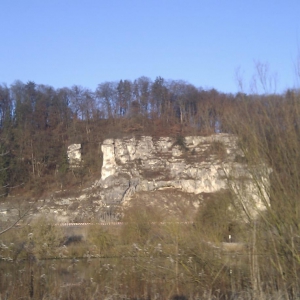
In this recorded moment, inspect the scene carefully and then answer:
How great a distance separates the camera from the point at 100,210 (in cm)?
3988

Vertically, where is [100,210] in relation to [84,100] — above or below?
below

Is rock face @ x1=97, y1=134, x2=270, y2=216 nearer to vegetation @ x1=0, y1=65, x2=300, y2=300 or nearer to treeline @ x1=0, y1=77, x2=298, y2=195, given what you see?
treeline @ x1=0, y1=77, x2=298, y2=195

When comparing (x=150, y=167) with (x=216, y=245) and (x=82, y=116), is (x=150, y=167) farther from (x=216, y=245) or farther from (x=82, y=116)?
(x=216, y=245)

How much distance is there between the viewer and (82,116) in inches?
2357

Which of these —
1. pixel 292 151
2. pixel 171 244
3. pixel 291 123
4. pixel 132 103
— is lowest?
pixel 171 244

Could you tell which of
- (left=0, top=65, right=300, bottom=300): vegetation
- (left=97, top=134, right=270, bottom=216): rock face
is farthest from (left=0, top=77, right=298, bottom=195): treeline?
(left=0, top=65, right=300, bottom=300): vegetation

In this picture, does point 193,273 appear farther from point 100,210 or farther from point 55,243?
point 100,210

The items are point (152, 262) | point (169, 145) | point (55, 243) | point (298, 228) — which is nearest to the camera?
point (298, 228)

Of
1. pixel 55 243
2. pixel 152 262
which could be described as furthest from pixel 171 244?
pixel 55 243

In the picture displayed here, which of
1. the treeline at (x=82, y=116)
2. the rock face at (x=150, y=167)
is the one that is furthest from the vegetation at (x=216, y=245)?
the treeline at (x=82, y=116)

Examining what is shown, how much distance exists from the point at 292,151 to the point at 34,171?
46.0 m

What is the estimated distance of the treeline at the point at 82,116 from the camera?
5041 centimetres

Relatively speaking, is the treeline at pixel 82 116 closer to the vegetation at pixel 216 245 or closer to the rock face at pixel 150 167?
the rock face at pixel 150 167

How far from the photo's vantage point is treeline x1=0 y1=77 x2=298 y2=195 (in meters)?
50.4
